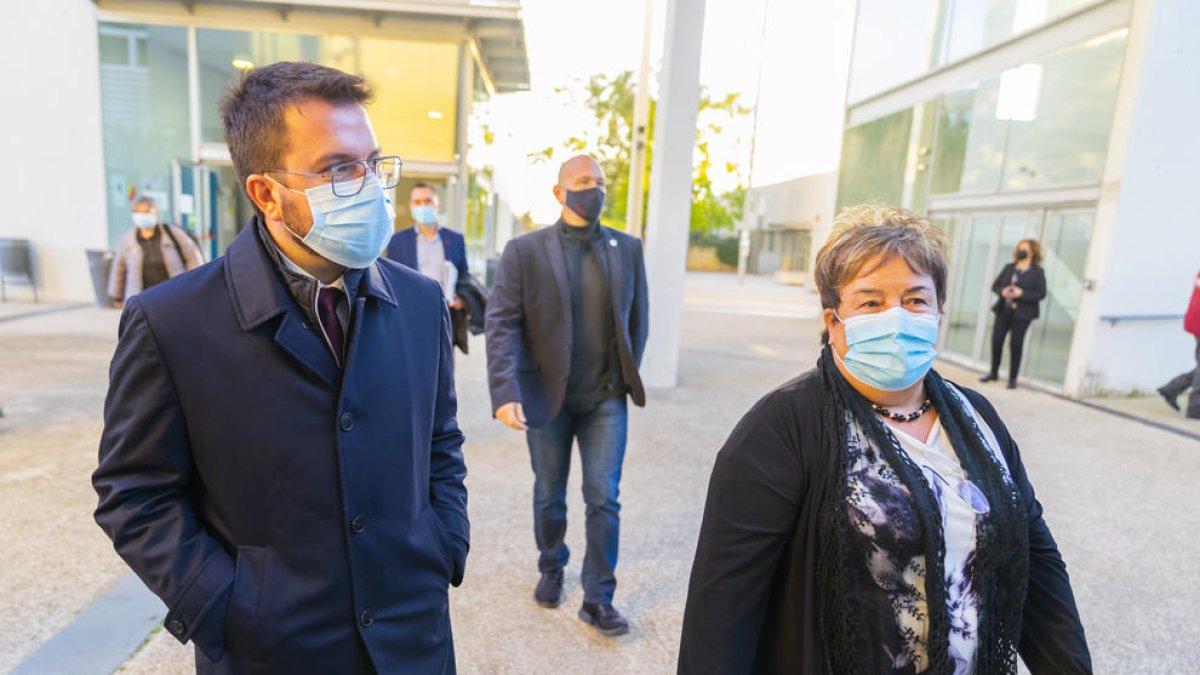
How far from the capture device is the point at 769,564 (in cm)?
156

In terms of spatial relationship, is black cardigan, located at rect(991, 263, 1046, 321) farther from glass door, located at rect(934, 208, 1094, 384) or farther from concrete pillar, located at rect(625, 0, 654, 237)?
concrete pillar, located at rect(625, 0, 654, 237)

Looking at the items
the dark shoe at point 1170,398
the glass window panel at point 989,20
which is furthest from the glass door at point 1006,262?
the glass window panel at point 989,20

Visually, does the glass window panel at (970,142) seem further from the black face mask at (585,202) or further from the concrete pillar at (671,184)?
the black face mask at (585,202)

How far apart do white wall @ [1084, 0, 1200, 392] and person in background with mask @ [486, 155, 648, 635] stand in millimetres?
8285

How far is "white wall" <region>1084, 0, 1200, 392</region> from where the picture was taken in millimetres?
8336

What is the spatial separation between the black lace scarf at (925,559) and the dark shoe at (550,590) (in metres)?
2.09

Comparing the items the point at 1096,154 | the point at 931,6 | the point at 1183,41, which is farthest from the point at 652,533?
the point at 931,6

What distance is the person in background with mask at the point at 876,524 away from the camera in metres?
1.50

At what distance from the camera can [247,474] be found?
4.65ft

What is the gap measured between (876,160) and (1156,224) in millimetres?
6924

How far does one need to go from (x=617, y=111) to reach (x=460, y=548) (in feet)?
46.3

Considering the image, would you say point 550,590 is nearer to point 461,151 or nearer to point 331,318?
point 331,318

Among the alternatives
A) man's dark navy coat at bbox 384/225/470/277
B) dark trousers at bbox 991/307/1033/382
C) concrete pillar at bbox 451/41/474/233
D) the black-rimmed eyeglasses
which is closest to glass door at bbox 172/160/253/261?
concrete pillar at bbox 451/41/474/233

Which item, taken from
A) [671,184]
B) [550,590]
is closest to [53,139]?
[671,184]
